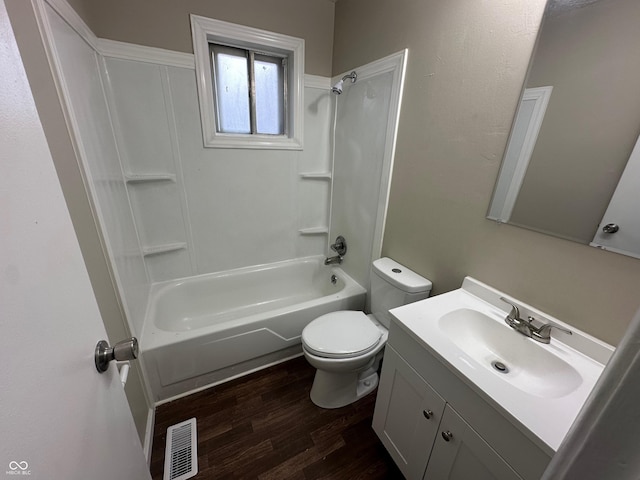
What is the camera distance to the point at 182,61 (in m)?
1.58

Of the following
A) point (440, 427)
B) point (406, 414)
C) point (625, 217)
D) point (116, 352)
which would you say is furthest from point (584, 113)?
point (116, 352)

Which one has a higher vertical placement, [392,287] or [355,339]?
[392,287]

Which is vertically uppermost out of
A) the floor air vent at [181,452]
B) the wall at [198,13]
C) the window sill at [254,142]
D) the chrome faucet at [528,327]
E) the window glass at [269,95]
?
the wall at [198,13]

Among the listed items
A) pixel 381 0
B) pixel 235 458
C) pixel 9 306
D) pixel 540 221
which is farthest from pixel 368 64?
pixel 235 458

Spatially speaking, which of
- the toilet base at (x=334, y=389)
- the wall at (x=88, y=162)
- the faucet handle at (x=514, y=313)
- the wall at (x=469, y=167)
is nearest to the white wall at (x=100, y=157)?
the wall at (x=88, y=162)

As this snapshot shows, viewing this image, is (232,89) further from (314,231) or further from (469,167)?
(469,167)

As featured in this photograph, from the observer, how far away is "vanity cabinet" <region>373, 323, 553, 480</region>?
2.21 feet

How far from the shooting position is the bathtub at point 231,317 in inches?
57.2

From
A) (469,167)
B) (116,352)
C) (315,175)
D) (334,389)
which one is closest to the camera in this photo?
(116,352)

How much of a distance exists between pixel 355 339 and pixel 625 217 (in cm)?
110

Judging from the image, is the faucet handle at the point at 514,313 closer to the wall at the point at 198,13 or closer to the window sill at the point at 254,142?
the window sill at the point at 254,142

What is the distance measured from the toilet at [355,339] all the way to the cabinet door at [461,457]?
0.49 m

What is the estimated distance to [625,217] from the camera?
0.75 m

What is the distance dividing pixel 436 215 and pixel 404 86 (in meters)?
0.71
